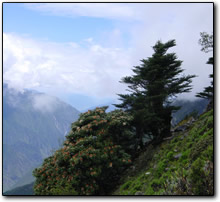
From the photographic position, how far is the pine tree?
12.1 m

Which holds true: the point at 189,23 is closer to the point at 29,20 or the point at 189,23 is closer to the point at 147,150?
the point at 29,20

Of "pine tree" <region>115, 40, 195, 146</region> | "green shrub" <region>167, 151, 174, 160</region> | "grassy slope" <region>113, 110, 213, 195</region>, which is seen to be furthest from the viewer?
"pine tree" <region>115, 40, 195, 146</region>

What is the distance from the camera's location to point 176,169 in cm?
803

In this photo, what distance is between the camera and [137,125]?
12.5 metres

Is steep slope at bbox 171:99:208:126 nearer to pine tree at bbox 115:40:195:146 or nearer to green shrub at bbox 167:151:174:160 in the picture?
pine tree at bbox 115:40:195:146

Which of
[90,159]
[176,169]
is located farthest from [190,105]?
[90,159]

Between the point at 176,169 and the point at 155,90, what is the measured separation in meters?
5.24

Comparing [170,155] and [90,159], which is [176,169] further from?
[90,159]

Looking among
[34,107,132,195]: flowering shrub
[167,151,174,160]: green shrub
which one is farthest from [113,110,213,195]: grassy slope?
[34,107,132,195]: flowering shrub

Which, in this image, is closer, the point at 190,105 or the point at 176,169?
the point at 176,169

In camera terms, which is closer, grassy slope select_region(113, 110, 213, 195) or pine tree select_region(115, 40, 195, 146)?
grassy slope select_region(113, 110, 213, 195)

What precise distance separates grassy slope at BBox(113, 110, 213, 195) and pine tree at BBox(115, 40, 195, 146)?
43.5 inches

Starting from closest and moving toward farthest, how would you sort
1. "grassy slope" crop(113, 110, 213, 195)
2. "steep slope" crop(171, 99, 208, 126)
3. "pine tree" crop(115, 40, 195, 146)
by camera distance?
"grassy slope" crop(113, 110, 213, 195)
"pine tree" crop(115, 40, 195, 146)
"steep slope" crop(171, 99, 208, 126)

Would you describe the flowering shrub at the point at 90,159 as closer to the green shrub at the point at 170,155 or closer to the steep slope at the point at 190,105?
the green shrub at the point at 170,155
